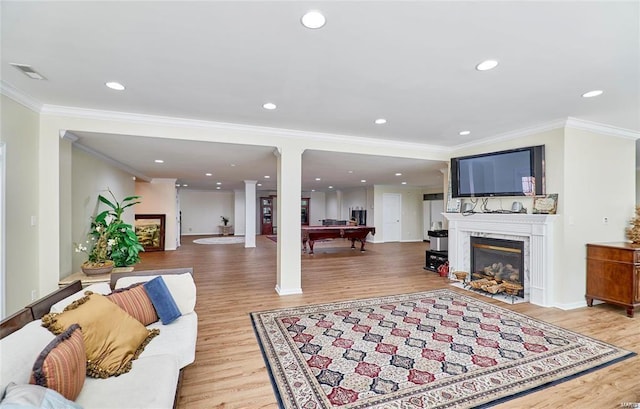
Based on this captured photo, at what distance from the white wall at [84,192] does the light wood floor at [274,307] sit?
1.83 metres

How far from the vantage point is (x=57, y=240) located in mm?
3457

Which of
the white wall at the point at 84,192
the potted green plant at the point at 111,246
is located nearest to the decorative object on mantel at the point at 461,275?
the potted green plant at the point at 111,246

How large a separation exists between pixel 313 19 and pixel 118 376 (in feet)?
7.92

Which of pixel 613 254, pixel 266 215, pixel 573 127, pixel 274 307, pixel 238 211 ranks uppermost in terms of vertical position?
pixel 573 127

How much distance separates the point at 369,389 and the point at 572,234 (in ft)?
12.1

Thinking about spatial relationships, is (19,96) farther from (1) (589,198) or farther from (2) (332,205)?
(2) (332,205)

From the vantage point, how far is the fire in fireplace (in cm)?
439

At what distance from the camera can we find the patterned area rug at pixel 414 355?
6.84ft

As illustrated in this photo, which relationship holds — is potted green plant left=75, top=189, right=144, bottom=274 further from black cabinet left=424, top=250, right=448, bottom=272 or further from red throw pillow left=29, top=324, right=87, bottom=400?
black cabinet left=424, top=250, right=448, bottom=272

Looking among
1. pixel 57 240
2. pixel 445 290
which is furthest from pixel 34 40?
pixel 445 290

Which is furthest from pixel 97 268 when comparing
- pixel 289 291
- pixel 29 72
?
pixel 289 291

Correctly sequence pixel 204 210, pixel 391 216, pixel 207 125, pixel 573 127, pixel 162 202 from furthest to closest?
1. pixel 204 210
2. pixel 391 216
3. pixel 162 202
4. pixel 207 125
5. pixel 573 127

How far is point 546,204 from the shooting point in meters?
4.05

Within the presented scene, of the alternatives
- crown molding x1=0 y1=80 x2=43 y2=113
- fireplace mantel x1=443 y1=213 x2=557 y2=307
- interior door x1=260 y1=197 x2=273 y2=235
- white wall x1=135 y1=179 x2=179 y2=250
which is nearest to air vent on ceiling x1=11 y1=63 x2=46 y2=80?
crown molding x1=0 y1=80 x2=43 y2=113
